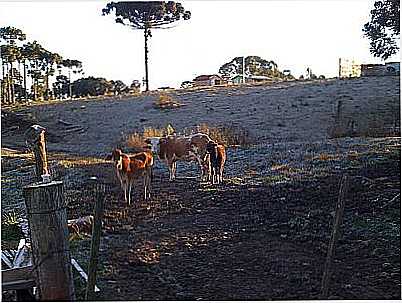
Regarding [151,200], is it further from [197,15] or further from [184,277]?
[197,15]

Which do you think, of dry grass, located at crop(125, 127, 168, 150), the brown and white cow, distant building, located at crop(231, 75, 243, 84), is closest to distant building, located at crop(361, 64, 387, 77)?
distant building, located at crop(231, 75, 243, 84)

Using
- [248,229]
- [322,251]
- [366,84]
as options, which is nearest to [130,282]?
[248,229]

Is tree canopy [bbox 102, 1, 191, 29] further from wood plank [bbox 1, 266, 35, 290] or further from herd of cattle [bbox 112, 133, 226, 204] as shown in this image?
wood plank [bbox 1, 266, 35, 290]

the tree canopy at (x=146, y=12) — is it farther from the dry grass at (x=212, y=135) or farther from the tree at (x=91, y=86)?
the dry grass at (x=212, y=135)

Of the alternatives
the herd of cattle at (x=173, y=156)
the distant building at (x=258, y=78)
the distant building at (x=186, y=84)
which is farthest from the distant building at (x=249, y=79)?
the herd of cattle at (x=173, y=156)

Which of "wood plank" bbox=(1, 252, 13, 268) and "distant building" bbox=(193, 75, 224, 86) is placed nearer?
"wood plank" bbox=(1, 252, 13, 268)

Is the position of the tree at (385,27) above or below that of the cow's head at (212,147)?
above
